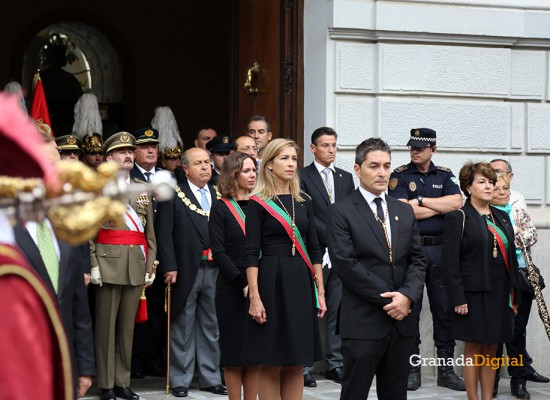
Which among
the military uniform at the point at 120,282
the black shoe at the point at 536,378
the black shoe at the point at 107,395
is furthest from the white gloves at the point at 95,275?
the black shoe at the point at 536,378

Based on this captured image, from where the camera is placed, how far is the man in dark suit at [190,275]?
27.9ft

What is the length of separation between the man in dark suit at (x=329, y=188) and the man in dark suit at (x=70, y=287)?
171 inches

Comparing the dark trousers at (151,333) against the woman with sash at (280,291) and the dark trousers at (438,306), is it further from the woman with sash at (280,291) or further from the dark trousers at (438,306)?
the woman with sash at (280,291)

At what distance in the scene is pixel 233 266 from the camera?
715cm

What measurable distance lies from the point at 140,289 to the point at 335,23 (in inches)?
113

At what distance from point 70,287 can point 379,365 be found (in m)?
2.52

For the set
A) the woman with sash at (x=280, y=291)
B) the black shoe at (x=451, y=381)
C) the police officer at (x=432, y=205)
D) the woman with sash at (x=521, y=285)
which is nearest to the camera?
the woman with sash at (x=280, y=291)

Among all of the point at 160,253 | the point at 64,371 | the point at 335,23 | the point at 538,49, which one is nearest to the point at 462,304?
the point at 160,253

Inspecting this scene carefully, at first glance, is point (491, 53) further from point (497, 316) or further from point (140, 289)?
point (140, 289)

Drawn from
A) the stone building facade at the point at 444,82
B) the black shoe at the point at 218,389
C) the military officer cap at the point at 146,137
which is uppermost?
the stone building facade at the point at 444,82

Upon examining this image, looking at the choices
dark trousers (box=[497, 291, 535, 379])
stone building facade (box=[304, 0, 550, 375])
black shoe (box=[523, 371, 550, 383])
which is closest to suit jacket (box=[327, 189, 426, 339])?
dark trousers (box=[497, 291, 535, 379])

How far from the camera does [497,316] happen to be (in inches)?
297

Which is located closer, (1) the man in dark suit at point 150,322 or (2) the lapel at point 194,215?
(2) the lapel at point 194,215

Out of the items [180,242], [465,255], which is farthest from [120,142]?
[465,255]
